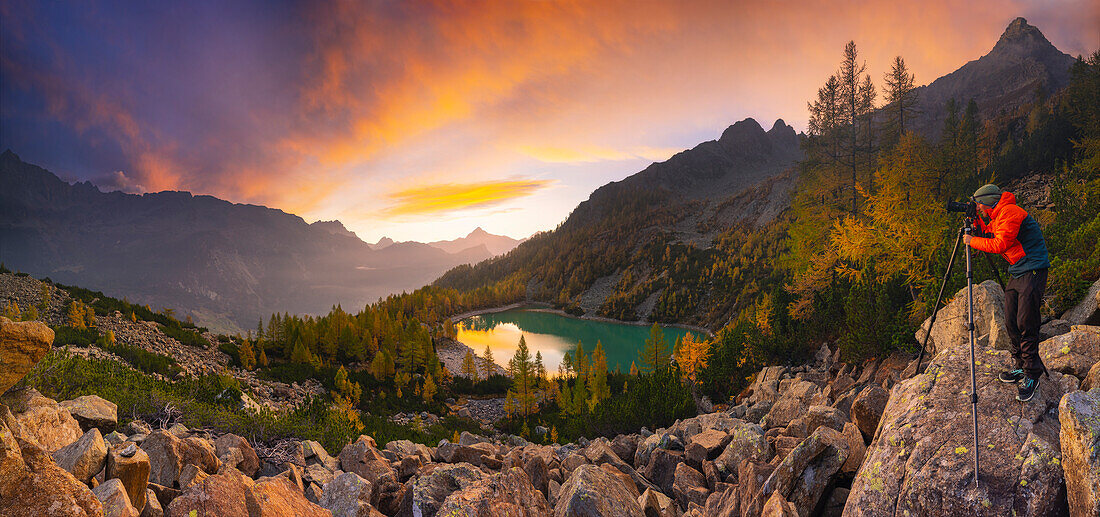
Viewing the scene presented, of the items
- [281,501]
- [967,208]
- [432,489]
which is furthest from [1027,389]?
[281,501]

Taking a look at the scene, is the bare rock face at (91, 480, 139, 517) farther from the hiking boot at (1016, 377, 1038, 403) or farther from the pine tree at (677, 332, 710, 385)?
the pine tree at (677, 332, 710, 385)

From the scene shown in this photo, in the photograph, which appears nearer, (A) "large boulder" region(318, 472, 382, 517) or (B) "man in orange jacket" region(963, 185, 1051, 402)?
(B) "man in orange jacket" region(963, 185, 1051, 402)

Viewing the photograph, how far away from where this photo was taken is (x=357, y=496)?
5879 millimetres

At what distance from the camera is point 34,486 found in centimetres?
361

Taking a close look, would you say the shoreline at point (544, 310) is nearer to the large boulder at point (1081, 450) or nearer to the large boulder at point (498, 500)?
the large boulder at point (1081, 450)

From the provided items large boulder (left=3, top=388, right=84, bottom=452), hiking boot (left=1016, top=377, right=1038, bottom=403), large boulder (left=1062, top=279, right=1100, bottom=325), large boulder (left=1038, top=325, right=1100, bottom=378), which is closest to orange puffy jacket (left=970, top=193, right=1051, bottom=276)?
large boulder (left=1038, top=325, right=1100, bottom=378)

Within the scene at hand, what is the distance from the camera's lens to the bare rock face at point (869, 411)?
275 inches

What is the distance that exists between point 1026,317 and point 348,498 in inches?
404

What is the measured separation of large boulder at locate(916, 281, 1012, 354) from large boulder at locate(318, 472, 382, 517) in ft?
33.9

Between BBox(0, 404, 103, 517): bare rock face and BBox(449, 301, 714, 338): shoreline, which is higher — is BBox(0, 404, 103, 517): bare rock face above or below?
above

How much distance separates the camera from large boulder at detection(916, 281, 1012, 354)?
7859mm

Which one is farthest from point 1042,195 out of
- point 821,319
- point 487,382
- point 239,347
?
point 239,347

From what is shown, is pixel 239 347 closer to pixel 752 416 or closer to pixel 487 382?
pixel 487 382

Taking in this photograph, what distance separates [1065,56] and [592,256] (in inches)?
9047
